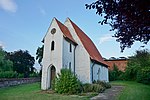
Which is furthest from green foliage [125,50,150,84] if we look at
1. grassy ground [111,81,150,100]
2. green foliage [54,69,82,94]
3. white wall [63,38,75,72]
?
green foliage [54,69,82,94]

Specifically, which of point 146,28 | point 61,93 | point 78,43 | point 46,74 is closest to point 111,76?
point 78,43

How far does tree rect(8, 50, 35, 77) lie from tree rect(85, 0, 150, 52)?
136 feet

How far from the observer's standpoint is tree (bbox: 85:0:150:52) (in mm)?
5531

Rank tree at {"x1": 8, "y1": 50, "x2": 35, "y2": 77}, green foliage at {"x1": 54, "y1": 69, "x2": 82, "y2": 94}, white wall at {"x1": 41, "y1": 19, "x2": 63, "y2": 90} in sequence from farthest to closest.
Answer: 1. tree at {"x1": 8, "y1": 50, "x2": 35, "y2": 77}
2. white wall at {"x1": 41, "y1": 19, "x2": 63, "y2": 90}
3. green foliage at {"x1": 54, "y1": 69, "x2": 82, "y2": 94}

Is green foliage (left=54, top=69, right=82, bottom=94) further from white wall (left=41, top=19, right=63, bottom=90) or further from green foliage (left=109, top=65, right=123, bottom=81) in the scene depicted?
green foliage (left=109, top=65, right=123, bottom=81)

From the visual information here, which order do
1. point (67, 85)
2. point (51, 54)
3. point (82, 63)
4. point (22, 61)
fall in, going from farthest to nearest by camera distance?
point (22, 61) < point (82, 63) < point (51, 54) < point (67, 85)

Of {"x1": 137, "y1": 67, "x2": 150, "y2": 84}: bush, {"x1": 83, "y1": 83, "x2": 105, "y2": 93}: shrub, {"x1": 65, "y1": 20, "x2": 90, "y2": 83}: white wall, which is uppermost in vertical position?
{"x1": 65, "y1": 20, "x2": 90, "y2": 83}: white wall

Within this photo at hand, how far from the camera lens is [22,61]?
4834 cm

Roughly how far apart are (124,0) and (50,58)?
54.2ft

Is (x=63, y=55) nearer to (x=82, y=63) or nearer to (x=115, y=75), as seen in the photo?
(x=82, y=63)

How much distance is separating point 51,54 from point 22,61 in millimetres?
29198

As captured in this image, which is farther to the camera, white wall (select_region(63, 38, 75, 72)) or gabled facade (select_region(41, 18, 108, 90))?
white wall (select_region(63, 38, 75, 72))

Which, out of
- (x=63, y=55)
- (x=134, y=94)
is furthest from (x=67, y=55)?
(x=134, y=94)

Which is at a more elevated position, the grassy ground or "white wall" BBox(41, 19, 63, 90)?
"white wall" BBox(41, 19, 63, 90)
